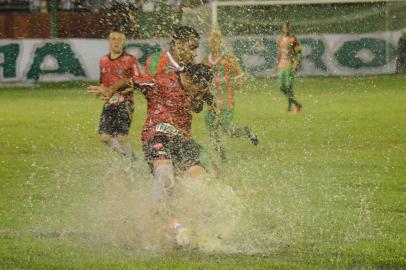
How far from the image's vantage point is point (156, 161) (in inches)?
316

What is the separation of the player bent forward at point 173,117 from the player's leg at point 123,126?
3909 millimetres

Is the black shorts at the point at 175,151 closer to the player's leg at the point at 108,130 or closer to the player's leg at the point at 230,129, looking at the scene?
the player's leg at the point at 108,130

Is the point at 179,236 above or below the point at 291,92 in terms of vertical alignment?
below

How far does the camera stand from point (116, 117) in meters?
12.2

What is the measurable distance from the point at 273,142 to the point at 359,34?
59.0 ft

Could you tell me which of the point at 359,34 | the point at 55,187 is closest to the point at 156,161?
the point at 55,187

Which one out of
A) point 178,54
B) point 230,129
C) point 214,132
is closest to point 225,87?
point 230,129

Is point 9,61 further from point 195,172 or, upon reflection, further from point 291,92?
point 195,172

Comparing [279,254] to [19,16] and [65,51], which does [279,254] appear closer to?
[65,51]

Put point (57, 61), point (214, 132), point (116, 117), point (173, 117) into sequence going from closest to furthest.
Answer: point (173, 117) < point (116, 117) < point (214, 132) < point (57, 61)

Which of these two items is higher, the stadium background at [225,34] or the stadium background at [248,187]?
the stadium background at [225,34]

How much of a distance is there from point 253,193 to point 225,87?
4521mm

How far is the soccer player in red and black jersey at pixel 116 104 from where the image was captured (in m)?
12.1

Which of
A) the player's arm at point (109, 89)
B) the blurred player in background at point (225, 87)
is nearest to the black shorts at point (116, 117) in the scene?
the blurred player in background at point (225, 87)
